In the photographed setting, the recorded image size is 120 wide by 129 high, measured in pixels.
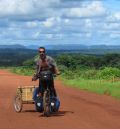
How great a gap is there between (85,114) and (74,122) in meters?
1.97

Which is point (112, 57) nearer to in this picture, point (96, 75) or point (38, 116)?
point (96, 75)

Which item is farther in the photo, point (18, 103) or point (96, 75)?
point (96, 75)

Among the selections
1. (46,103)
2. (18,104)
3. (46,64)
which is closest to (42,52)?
(46,64)

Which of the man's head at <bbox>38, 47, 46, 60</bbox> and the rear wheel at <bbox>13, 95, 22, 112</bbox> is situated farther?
the rear wheel at <bbox>13, 95, 22, 112</bbox>

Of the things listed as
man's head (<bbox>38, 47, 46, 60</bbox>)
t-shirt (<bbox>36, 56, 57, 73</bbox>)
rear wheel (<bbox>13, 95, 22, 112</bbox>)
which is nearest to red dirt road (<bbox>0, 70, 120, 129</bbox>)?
rear wheel (<bbox>13, 95, 22, 112</bbox>)

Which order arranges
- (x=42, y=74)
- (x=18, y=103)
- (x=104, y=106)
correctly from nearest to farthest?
(x=42, y=74), (x=18, y=103), (x=104, y=106)

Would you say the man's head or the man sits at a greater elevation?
the man's head

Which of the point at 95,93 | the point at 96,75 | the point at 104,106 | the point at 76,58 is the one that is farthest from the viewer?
the point at 76,58

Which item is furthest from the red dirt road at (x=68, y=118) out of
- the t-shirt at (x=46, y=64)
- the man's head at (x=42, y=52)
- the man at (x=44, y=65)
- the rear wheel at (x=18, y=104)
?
the man's head at (x=42, y=52)

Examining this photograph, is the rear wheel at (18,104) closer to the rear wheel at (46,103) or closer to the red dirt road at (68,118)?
the red dirt road at (68,118)

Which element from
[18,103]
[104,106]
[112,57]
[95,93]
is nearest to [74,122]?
[18,103]

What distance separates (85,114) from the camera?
15.5 meters

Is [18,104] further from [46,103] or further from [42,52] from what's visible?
[42,52]

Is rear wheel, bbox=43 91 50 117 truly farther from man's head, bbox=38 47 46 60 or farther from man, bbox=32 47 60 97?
man's head, bbox=38 47 46 60
